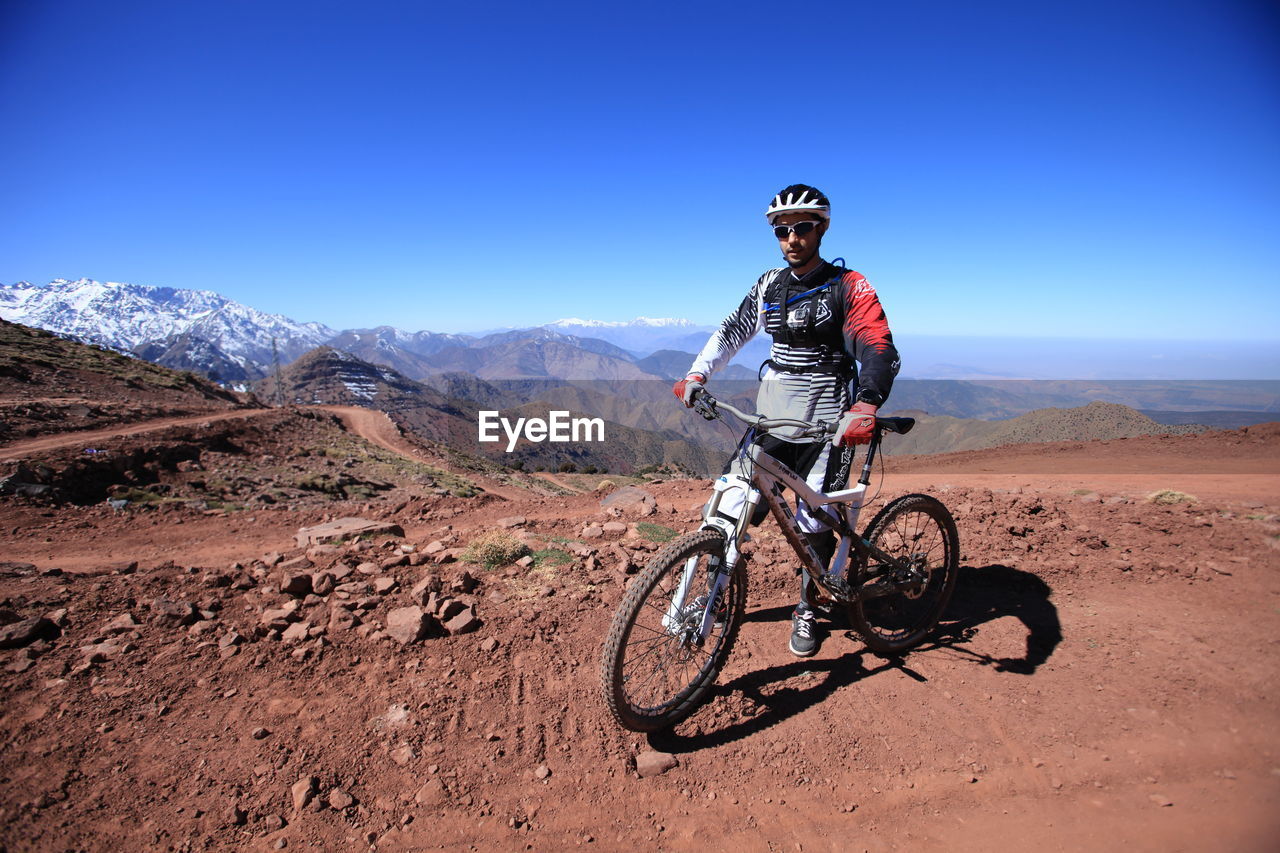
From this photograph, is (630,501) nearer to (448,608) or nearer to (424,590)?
(424,590)

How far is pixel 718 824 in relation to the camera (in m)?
2.94

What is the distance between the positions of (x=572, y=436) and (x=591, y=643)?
148143 millimetres

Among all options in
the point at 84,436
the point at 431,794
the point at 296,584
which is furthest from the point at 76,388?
the point at 431,794

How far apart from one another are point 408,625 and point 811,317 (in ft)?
12.5

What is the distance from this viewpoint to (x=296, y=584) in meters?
4.89

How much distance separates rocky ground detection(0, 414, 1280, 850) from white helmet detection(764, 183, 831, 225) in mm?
3327

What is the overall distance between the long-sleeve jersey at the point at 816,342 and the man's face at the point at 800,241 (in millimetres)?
120

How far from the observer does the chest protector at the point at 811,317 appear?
12.2 feet

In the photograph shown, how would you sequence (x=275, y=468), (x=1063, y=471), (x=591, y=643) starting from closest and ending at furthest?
(x=591, y=643)
(x=1063, y=471)
(x=275, y=468)

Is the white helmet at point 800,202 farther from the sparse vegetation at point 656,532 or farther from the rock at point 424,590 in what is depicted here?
the sparse vegetation at point 656,532

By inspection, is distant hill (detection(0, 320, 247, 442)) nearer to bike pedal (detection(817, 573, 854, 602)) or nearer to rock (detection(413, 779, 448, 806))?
rock (detection(413, 779, 448, 806))

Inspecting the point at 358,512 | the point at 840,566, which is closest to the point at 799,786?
the point at 840,566

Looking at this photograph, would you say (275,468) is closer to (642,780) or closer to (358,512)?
(358,512)


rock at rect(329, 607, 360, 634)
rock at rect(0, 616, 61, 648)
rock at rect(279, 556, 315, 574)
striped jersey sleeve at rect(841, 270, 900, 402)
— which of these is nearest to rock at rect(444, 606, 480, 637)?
rock at rect(329, 607, 360, 634)
